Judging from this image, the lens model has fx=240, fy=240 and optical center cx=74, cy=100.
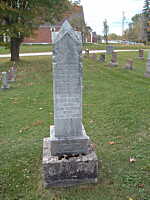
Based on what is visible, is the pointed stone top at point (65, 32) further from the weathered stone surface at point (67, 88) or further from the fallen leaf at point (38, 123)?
the fallen leaf at point (38, 123)

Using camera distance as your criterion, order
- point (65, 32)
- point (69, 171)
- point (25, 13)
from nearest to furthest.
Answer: point (65, 32), point (69, 171), point (25, 13)

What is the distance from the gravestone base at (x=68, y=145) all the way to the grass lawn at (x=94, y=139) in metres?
0.56

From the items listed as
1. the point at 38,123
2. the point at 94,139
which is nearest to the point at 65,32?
the point at 94,139

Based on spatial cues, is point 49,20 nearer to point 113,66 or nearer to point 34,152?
point 113,66

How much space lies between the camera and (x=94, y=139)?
19.3 ft

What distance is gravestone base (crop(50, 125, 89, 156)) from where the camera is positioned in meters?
4.33

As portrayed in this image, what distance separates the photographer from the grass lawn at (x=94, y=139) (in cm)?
402

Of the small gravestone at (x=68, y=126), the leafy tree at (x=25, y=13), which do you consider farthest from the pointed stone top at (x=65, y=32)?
the leafy tree at (x=25, y=13)

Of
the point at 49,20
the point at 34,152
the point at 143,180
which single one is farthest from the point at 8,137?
the point at 49,20

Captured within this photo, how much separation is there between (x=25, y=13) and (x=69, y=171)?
15208 mm

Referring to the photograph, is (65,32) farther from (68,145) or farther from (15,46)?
(15,46)

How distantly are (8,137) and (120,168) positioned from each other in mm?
3162

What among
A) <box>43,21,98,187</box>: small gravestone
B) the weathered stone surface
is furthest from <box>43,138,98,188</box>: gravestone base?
the weathered stone surface

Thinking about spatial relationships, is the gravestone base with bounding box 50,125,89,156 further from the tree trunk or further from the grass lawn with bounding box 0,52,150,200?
the tree trunk
